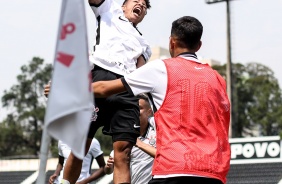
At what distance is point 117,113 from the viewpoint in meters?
7.20

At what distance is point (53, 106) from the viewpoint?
14.0ft

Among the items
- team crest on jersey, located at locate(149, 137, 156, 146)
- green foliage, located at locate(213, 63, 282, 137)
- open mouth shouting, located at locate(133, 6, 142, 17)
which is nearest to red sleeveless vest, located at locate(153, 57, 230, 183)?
open mouth shouting, located at locate(133, 6, 142, 17)

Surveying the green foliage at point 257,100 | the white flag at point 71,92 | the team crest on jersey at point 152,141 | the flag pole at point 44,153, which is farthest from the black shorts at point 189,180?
the green foliage at point 257,100

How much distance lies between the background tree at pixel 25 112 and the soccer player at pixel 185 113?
69905mm

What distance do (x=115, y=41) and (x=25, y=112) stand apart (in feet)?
236

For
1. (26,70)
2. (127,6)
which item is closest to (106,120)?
(127,6)

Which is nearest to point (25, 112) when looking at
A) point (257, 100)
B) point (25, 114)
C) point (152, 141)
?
point (25, 114)

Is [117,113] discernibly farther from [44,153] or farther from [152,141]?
[44,153]

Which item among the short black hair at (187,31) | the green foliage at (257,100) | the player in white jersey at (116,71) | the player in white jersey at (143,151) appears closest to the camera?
the short black hair at (187,31)

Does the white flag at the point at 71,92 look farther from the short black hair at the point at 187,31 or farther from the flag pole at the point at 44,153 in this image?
the short black hair at the point at 187,31

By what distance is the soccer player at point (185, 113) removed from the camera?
565 cm

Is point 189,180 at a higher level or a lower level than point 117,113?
lower

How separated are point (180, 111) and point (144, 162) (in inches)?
136

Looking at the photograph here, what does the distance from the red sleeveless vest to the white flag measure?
4.72 feet
